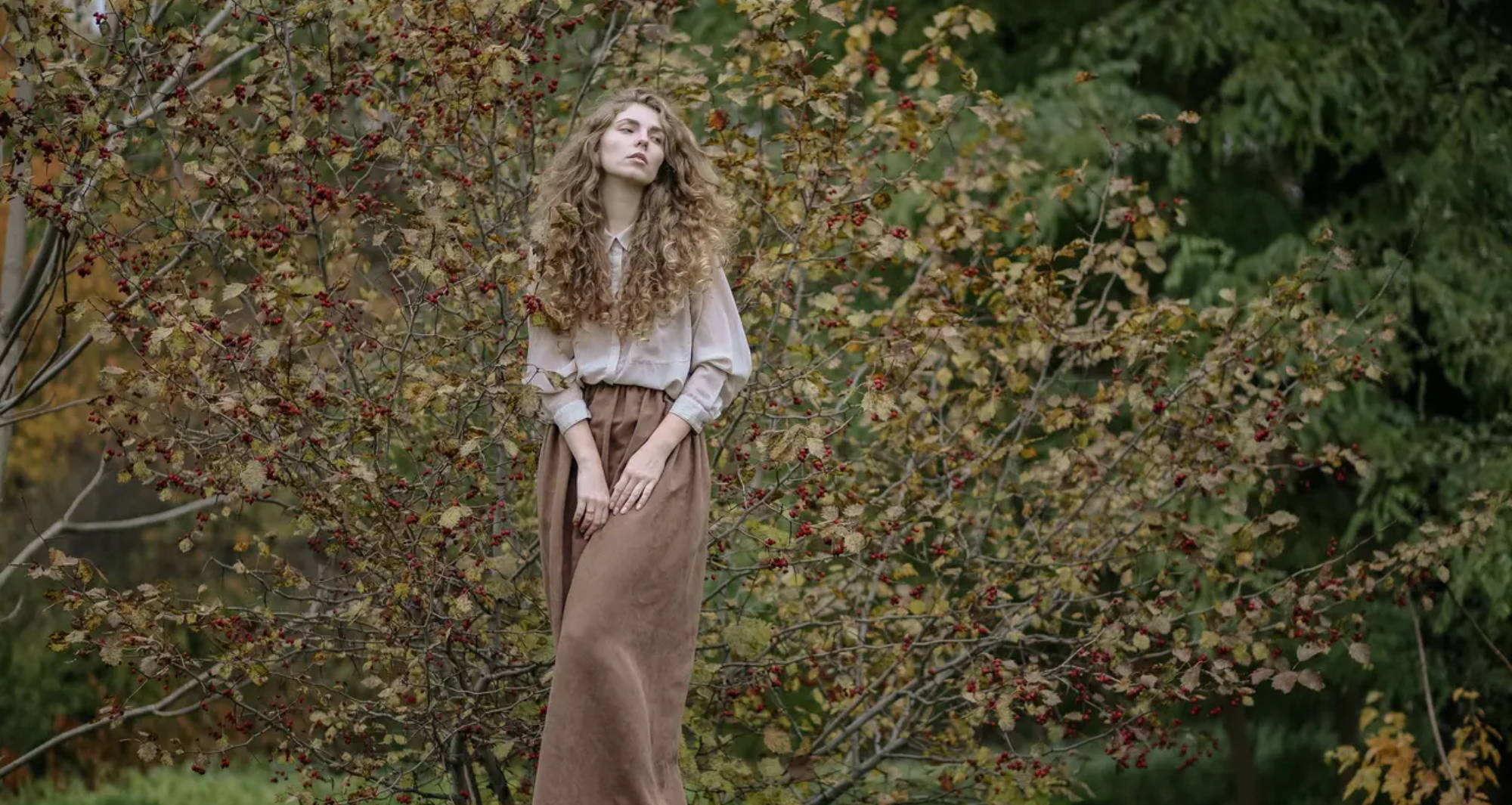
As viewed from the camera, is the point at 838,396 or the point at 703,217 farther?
the point at 838,396

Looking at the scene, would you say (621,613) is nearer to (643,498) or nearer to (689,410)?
(643,498)

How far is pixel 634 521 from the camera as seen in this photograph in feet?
10.3

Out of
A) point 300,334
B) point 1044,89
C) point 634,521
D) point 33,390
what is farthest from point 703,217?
point 1044,89

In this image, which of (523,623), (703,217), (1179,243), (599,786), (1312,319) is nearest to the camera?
(599,786)

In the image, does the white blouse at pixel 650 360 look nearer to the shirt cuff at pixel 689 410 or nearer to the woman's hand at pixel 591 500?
the shirt cuff at pixel 689 410

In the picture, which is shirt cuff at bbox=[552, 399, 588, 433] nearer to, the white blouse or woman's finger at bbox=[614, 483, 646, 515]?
the white blouse

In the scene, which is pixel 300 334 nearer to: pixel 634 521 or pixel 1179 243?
pixel 634 521

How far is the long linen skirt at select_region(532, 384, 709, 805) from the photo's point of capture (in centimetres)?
306

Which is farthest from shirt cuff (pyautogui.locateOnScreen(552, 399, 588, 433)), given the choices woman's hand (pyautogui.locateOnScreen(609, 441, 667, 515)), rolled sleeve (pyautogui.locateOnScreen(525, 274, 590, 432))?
woman's hand (pyautogui.locateOnScreen(609, 441, 667, 515))

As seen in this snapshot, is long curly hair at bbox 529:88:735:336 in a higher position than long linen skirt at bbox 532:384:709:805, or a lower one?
higher

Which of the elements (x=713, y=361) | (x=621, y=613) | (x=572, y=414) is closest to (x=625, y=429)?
(x=572, y=414)

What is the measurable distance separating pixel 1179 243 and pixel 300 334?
4.62 metres

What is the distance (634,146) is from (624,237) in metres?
0.18

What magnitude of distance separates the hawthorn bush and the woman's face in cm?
27
